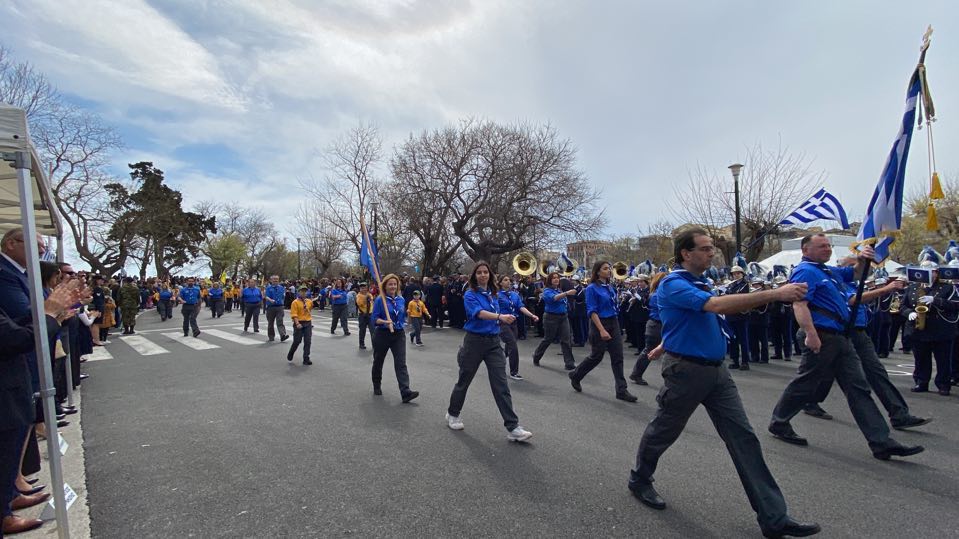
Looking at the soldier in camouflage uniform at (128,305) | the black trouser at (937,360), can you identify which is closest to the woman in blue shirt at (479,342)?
the black trouser at (937,360)

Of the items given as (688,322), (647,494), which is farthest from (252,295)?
(688,322)

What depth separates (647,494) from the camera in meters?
3.49

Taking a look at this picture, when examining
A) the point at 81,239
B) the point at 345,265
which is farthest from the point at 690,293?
the point at 345,265

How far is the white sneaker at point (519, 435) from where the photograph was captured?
4.82 meters

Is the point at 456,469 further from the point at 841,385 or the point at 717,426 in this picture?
the point at 841,385

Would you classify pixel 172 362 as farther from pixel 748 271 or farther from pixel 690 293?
pixel 748 271

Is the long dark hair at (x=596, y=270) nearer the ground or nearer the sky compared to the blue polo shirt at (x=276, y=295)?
nearer the sky

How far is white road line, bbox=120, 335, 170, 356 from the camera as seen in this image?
11.8 meters

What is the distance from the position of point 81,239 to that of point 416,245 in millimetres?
17293

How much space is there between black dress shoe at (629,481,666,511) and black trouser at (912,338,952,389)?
607 cm

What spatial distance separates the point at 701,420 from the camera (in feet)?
18.5

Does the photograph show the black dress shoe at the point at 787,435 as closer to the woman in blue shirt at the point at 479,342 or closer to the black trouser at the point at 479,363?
the woman in blue shirt at the point at 479,342

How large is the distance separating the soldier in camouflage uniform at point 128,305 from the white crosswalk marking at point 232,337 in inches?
91.0

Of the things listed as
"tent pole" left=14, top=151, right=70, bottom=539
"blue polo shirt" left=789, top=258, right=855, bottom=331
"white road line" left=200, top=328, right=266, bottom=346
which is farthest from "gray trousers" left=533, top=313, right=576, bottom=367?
"white road line" left=200, top=328, right=266, bottom=346
